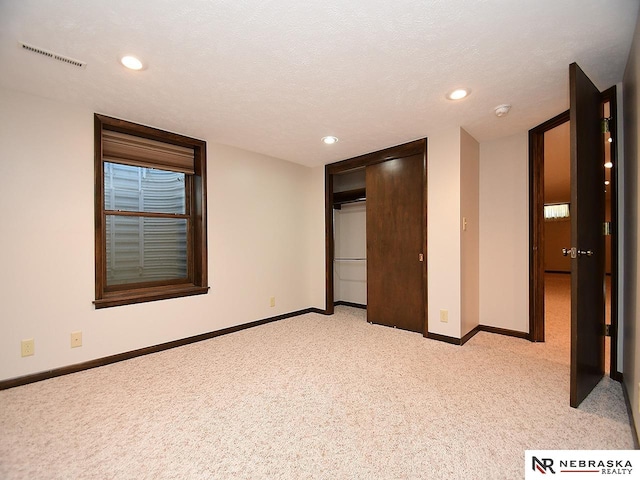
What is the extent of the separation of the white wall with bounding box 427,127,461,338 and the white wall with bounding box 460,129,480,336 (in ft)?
0.22

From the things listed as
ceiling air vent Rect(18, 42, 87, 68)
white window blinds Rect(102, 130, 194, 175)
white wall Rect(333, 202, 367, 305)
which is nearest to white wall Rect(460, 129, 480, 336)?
white wall Rect(333, 202, 367, 305)

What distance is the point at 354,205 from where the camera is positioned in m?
4.82

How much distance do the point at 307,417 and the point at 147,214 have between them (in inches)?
98.3

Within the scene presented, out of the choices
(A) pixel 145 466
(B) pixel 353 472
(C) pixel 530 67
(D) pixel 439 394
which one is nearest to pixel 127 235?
(A) pixel 145 466

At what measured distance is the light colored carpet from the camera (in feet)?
4.66

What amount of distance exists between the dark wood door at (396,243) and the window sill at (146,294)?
6.86 feet

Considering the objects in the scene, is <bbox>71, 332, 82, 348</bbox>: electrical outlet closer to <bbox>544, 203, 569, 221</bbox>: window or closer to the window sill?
the window sill

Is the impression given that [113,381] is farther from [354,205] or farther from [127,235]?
[354,205]

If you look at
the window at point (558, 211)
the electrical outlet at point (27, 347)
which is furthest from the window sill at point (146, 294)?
the window at point (558, 211)

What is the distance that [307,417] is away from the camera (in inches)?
70.8

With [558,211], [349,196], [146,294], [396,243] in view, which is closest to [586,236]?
[396,243]

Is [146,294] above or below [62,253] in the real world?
below

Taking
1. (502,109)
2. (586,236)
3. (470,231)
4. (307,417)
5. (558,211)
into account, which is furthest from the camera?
(558,211)

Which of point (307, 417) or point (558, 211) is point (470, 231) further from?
point (558, 211)
